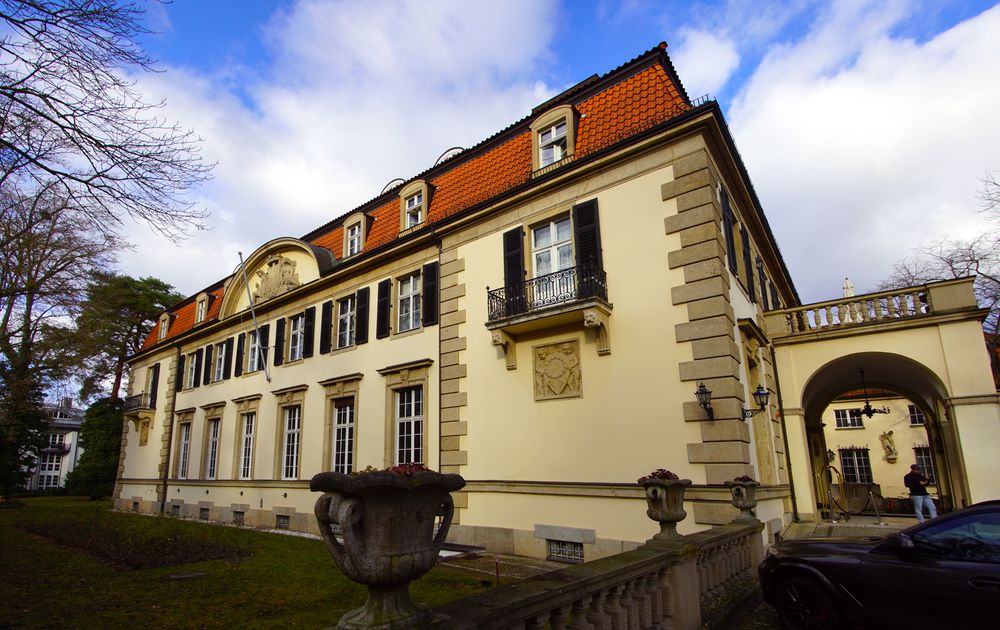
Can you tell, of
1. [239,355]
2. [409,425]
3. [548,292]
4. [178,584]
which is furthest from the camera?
[239,355]

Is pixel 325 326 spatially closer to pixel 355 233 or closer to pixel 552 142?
pixel 355 233

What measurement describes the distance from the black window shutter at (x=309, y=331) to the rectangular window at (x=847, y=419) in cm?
2852

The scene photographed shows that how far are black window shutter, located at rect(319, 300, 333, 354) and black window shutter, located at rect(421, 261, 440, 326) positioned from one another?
4.96 meters

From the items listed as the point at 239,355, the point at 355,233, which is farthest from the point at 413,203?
the point at 239,355

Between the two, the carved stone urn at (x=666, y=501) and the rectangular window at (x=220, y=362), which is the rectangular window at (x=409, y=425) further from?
the rectangular window at (x=220, y=362)

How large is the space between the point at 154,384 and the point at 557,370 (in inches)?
1032

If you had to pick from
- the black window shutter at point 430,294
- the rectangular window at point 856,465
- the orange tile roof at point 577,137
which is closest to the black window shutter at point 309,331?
the orange tile roof at point 577,137

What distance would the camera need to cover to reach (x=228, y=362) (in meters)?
23.9

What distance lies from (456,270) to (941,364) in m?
12.3

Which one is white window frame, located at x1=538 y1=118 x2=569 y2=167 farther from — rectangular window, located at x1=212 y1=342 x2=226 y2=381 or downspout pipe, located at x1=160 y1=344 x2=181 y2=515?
downspout pipe, located at x1=160 y1=344 x2=181 y2=515

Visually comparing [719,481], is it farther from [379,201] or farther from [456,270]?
[379,201]

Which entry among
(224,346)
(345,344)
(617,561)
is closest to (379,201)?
(345,344)

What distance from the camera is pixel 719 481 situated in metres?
9.89

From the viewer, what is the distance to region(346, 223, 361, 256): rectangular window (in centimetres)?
1967
